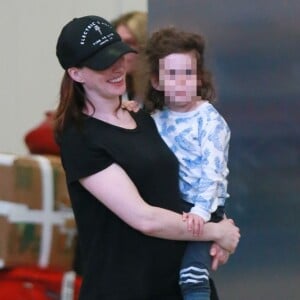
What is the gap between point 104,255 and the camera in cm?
287

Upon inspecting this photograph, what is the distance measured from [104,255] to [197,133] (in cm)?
46

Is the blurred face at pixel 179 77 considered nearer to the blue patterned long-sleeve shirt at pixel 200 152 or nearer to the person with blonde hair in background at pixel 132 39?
the blue patterned long-sleeve shirt at pixel 200 152

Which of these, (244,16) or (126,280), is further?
(244,16)

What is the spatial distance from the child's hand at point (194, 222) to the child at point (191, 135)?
0.02 m

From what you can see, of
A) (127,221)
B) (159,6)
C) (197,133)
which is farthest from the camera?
(159,6)

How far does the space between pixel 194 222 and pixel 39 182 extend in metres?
0.64

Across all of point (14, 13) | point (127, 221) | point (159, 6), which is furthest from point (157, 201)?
point (14, 13)

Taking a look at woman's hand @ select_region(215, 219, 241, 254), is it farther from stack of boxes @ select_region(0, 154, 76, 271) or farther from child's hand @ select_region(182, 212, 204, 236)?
stack of boxes @ select_region(0, 154, 76, 271)

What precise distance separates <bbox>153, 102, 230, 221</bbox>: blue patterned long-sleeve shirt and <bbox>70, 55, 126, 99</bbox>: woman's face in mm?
226

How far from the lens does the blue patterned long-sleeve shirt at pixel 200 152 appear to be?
295 cm

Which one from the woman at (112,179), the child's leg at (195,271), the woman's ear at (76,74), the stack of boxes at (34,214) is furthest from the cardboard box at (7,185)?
the child's leg at (195,271)

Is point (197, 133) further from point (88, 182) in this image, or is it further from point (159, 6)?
point (159, 6)

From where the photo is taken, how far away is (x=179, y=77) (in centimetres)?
296

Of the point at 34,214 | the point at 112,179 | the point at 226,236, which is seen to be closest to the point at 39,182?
the point at 34,214
